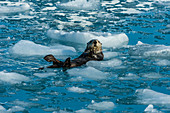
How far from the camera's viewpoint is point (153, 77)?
5.00 metres

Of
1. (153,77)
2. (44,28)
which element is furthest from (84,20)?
(153,77)

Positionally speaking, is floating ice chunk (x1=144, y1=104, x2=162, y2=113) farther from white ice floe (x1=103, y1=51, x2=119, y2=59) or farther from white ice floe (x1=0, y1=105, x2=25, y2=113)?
white ice floe (x1=103, y1=51, x2=119, y2=59)

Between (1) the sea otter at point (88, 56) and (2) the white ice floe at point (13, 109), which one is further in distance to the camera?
(1) the sea otter at point (88, 56)

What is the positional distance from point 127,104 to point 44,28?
204 inches

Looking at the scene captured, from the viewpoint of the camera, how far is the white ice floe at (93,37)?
24.3 feet

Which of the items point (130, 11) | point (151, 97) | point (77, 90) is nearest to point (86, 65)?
point (77, 90)

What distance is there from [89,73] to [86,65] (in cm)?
Result: 60

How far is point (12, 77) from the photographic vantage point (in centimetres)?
488

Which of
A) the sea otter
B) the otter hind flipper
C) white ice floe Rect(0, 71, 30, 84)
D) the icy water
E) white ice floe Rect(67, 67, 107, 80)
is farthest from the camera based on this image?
the sea otter

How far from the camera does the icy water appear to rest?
13.3 feet

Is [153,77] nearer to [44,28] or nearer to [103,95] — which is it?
[103,95]

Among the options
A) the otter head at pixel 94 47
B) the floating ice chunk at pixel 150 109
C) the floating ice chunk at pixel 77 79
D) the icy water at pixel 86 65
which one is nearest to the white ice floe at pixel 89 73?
the icy water at pixel 86 65

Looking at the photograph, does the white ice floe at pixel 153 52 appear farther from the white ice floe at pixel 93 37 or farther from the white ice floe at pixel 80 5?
the white ice floe at pixel 80 5

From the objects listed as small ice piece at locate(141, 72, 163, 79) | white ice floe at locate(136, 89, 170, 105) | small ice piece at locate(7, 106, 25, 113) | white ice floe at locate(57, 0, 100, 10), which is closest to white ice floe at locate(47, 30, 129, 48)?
small ice piece at locate(141, 72, 163, 79)
